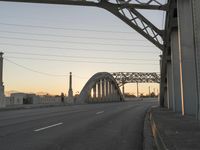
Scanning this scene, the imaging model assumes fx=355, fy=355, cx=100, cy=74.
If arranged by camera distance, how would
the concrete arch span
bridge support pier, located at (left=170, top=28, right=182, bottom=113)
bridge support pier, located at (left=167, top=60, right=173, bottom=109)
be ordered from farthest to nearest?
the concrete arch span, bridge support pier, located at (left=167, top=60, right=173, bottom=109), bridge support pier, located at (left=170, top=28, right=182, bottom=113)

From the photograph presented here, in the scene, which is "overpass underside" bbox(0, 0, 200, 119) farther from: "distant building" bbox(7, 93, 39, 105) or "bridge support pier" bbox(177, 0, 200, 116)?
"distant building" bbox(7, 93, 39, 105)

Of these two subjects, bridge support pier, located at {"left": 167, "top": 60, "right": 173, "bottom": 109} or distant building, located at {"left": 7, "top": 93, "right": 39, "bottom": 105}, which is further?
distant building, located at {"left": 7, "top": 93, "right": 39, "bottom": 105}

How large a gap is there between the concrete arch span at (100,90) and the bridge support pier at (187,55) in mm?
59374

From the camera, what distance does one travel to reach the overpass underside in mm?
14516

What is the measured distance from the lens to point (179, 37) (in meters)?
18.1

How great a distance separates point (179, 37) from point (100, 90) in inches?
3082

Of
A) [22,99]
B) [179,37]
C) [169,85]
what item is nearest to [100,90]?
[22,99]

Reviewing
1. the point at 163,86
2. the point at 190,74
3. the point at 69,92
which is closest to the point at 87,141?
the point at 190,74

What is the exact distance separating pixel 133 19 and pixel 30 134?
510 inches

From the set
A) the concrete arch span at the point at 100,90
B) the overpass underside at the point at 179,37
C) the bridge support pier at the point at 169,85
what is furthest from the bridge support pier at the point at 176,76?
the concrete arch span at the point at 100,90

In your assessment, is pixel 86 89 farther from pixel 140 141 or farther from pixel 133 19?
pixel 140 141

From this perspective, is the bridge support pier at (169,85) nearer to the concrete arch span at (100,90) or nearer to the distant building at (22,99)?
the distant building at (22,99)

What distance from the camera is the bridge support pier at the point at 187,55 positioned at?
17569 millimetres

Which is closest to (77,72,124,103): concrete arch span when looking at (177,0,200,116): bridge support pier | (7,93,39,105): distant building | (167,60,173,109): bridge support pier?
(7,93,39,105): distant building
